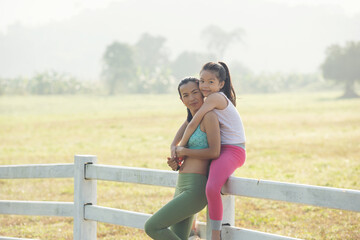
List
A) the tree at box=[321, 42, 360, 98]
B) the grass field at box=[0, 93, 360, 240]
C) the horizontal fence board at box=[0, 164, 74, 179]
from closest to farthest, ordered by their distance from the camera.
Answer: the horizontal fence board at box=[0, 164, 74, 179] < the grass field at box=[0, 93, 360, 240] < the tree at box=[321, 42, 360, 98]

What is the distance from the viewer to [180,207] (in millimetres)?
3838

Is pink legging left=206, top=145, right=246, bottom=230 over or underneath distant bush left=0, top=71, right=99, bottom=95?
underneath

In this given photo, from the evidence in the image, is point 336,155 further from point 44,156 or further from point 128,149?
point 44,156

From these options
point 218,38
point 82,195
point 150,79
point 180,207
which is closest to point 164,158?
point 82,195

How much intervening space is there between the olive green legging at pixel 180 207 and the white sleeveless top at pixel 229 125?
34cm

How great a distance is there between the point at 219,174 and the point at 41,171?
2.33m

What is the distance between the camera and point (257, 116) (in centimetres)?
3525

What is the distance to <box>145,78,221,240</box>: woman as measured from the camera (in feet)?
12.6

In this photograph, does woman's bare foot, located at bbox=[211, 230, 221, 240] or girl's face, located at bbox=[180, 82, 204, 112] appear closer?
woman's bare foot, located at bbox=[211, 230, 221, 240]

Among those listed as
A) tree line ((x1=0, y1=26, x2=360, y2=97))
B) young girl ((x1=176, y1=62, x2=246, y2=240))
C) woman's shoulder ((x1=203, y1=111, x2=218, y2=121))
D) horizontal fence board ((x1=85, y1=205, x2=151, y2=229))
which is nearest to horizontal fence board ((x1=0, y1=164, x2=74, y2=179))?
horizontal fence board ((x1=85, y1=205, x2=151, y2=229))

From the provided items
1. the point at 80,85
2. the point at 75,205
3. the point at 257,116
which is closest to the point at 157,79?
the point at 80,85

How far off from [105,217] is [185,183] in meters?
1.31

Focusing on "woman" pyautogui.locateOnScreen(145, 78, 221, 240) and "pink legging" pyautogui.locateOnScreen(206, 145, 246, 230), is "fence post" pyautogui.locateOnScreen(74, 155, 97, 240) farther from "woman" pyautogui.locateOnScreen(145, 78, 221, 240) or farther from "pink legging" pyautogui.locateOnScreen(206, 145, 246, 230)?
"pink legging" pyautogui.locateOnScreen(206, 145, 246, 230)

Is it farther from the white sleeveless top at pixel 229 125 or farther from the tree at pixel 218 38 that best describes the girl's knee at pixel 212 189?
the tree at pixel 218 38
